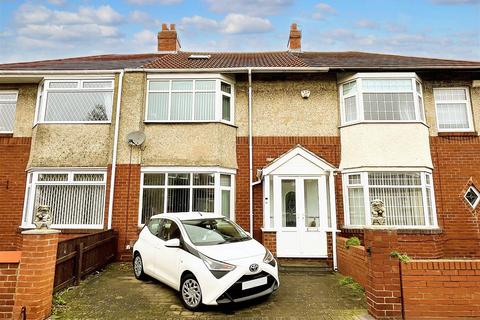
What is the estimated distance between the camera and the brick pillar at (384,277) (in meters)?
4.13

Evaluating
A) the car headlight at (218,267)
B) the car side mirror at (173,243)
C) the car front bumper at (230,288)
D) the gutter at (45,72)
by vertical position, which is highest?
the gutter at (45,72)

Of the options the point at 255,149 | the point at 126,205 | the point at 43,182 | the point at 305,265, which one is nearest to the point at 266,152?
the point at 255,149

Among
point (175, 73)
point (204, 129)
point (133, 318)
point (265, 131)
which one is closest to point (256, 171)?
point (265, 131)

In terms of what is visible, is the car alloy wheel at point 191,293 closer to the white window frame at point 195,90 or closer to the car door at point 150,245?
the car door at point 150,245

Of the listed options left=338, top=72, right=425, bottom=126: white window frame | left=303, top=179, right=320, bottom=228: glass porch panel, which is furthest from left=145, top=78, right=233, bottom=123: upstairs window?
left=338, top=72, right=425, bottom=126: white window frame

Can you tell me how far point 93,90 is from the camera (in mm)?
8953

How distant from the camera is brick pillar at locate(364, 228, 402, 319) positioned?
13.5 ft

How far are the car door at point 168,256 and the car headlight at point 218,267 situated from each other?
0.72m

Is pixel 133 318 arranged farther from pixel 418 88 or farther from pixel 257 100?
pixel 418 88

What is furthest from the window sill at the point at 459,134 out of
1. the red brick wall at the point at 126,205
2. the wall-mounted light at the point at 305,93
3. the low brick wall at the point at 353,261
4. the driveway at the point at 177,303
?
the red brick wall at the point at 126,205

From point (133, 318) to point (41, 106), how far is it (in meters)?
7.76

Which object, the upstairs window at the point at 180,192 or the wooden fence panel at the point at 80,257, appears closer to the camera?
the wooden fence panel at the point at 80,257

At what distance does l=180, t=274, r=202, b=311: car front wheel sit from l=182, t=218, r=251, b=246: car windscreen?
23.5 inches

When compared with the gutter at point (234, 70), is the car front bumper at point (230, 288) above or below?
below
